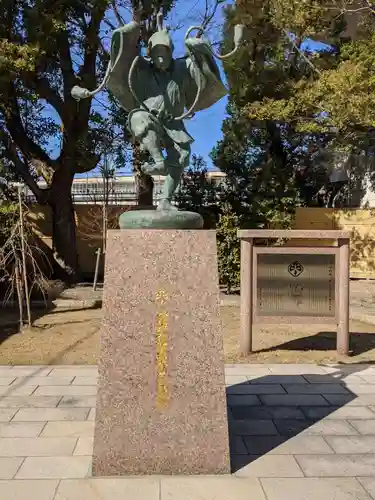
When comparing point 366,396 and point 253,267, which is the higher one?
point 253,267

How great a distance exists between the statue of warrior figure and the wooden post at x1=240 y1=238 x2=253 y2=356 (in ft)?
9.58

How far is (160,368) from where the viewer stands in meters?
3.02

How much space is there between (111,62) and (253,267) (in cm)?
368

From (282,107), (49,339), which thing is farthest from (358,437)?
(282,107)

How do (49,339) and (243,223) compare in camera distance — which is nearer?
(49,339)

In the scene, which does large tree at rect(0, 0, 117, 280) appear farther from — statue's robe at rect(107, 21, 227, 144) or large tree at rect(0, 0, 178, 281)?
statue's robe at rect(107, 21, 227, 144)

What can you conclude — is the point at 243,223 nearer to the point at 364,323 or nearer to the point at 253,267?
the point at 364,323

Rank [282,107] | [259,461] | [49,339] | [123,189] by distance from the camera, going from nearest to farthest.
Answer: [259,461] < [49,339] < [282,107] < [123,189]

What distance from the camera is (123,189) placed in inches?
650

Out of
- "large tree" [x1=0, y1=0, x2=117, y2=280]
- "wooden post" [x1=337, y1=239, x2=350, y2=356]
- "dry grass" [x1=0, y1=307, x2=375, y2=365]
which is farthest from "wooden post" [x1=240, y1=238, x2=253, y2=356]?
"large tree" [x1=0, y1=0, x2=117, y2=280]

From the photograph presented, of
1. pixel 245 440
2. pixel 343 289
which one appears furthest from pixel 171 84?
pixel 343 289

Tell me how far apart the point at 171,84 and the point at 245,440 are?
2636mm

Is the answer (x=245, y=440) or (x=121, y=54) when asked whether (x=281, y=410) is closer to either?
(x=245, y=440)

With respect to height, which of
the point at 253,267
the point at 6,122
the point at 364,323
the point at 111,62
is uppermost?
the point at 6,122
